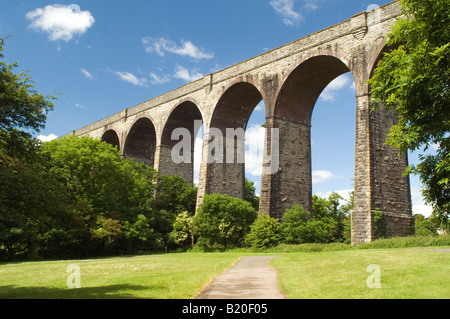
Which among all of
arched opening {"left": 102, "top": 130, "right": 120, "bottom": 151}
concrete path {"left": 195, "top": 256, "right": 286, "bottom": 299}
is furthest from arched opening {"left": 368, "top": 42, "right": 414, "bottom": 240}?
arched opening {"left": 102, "top": 130, "right": 120, "bottom": 151}

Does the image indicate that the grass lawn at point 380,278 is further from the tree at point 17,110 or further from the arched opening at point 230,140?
the arched opening at point 230,140

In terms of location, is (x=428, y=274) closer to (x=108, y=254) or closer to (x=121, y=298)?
(x=121, y=298)

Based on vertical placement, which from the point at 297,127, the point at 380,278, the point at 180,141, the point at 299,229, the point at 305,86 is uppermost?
the point at 305,86

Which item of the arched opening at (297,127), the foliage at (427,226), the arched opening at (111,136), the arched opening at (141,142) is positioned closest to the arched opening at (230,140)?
the arched opening at (297,127)

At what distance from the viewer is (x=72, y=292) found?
340 inches

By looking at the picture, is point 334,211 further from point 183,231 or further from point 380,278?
point 380,278

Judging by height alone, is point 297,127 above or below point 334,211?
above

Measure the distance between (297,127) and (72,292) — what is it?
831 inches

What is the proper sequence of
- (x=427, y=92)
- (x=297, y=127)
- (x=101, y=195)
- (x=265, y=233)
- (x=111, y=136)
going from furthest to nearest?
(x=111, y=136) < (x=297, y=127) < (x=101, y=195) < (x=265, y=233) < (x=427, y=92)

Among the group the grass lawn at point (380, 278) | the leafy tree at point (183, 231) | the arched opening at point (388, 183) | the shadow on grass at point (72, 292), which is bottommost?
the shadow on grass at point (72, 292)

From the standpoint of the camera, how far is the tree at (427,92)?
7.97 metres

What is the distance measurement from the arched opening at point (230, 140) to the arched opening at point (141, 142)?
1127cm

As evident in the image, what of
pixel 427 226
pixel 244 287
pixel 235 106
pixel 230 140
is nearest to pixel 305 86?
pixel 235 106

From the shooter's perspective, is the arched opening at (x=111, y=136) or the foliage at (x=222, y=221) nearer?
the foliage at (x=222, y=221)
